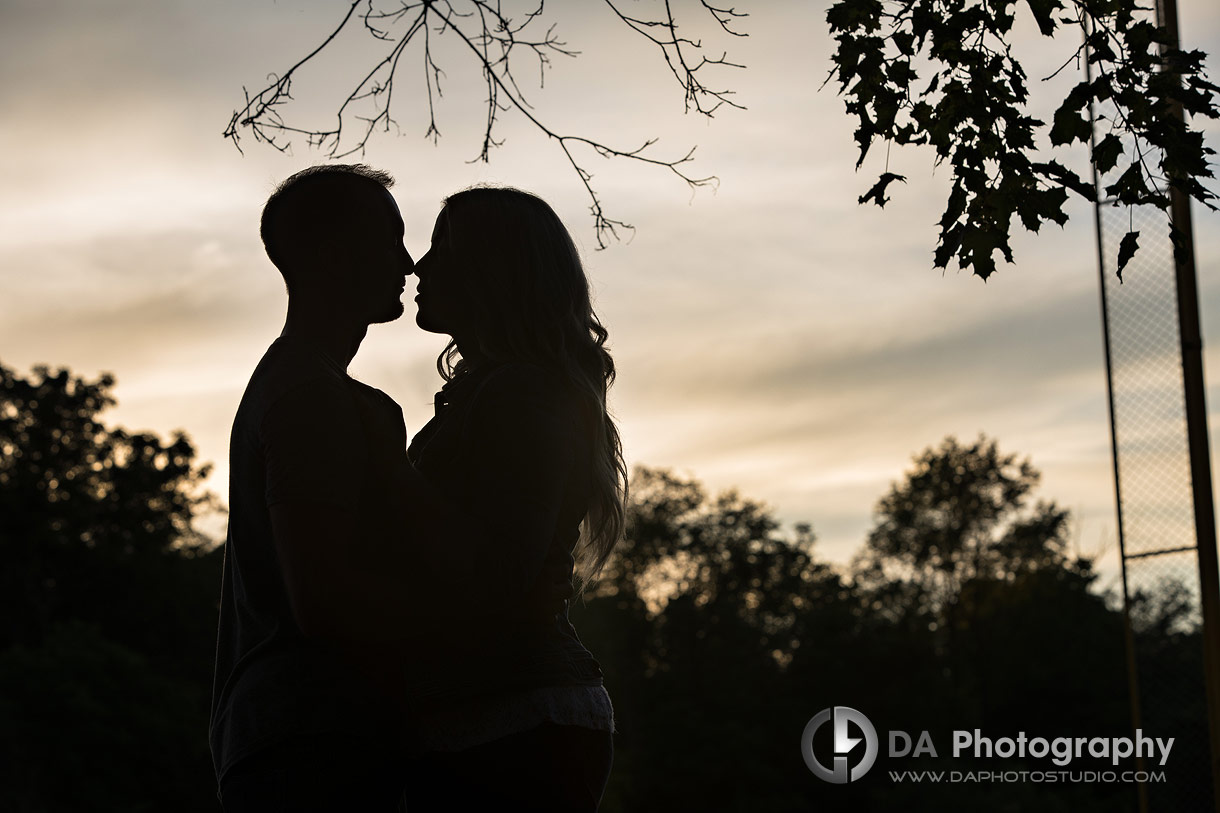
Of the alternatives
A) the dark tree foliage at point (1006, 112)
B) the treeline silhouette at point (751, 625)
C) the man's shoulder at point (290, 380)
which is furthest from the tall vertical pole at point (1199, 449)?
the treeline silhouette at point (751, 625)

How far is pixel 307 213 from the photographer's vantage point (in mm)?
2250

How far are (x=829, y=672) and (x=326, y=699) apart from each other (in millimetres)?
39307

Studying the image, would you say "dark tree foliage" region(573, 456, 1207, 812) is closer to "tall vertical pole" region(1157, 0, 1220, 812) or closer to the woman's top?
"tall vertical pole" region(1157, 0, 1220, 812)

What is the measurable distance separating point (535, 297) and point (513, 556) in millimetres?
A: 552

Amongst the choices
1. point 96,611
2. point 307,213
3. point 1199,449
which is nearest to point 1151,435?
point 1199,449

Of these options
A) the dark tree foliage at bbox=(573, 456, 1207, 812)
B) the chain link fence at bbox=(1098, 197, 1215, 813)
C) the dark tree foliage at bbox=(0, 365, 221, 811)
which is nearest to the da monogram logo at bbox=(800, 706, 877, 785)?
the chain link fence at bbox=(1098, 197, 1215, 813)

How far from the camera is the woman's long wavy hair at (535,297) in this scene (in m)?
2.38

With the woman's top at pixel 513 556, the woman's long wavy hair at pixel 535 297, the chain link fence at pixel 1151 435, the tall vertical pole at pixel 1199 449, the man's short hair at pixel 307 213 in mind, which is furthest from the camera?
the chain link fence at pixel 1151 435

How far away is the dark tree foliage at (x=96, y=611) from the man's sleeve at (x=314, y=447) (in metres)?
32.6

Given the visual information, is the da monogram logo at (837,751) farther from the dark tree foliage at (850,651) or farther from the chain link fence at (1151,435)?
the dark tree foliage at (850,651)

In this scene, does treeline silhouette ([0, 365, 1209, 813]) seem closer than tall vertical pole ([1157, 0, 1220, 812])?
No

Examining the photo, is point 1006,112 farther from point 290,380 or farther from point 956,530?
point 956,530

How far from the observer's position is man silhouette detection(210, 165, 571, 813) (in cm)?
198

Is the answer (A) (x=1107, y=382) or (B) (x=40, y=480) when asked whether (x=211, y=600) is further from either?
(A) (x=1107, y=382)
